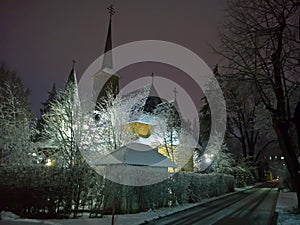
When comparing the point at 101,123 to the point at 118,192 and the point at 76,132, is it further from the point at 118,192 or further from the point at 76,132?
the point at 118,192

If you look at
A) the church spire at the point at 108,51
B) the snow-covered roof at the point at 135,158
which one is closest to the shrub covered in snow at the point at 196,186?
Result: the snow-covered roof at the point at 135,158

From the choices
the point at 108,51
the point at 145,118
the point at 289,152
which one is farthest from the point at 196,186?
the point at 108,51

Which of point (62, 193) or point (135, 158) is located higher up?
point (135, 158)

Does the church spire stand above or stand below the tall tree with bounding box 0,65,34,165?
above

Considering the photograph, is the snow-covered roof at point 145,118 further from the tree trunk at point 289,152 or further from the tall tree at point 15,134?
the tree trunk at point 289,152

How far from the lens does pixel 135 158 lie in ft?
48.9

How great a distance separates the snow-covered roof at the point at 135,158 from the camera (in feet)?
46.7

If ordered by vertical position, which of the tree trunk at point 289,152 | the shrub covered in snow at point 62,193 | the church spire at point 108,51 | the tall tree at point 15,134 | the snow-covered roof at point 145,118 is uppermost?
the church spire at point 108,51

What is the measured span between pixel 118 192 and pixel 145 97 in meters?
22.1

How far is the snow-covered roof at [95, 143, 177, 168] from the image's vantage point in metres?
14.2

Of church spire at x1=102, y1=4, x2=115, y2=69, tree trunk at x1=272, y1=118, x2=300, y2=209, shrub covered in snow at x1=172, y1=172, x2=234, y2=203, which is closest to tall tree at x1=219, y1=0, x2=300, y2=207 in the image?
tree trunk at x1=272, y1=118, x2=300, y2=209

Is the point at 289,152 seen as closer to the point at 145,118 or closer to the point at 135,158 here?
the point at 135,158

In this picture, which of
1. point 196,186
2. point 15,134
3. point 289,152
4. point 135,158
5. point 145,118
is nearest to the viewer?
point 289,152

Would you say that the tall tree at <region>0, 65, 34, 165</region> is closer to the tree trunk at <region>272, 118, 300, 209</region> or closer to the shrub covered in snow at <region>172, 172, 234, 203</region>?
the shrub covered in snow at <region>172, 172, 234, 203</region>
